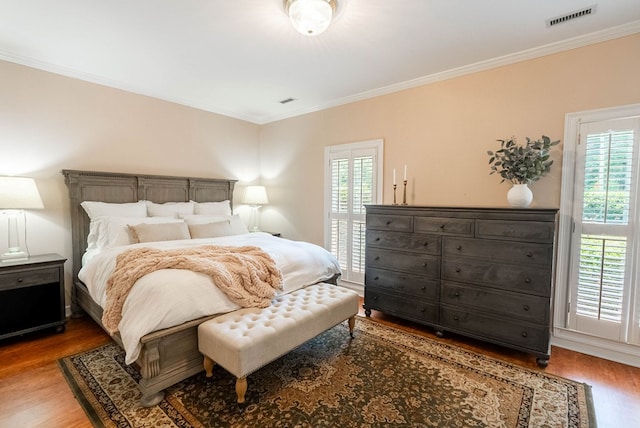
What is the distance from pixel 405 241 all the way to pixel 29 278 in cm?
347

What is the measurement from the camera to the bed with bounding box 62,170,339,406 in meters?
1.88

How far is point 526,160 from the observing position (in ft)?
8.30

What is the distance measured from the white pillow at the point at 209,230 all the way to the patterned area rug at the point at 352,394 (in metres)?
1.32

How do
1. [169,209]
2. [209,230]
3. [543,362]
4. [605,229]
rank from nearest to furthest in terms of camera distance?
[543,362] → [605,229] → [209,230] → [169,209]

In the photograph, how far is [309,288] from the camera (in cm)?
278

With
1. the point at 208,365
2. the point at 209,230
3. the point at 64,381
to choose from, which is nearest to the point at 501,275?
the point at 208,365

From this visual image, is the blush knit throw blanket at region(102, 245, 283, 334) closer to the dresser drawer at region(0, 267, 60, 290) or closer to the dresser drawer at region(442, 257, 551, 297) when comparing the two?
the dresser drawer at region(0, 267, 60, 290)

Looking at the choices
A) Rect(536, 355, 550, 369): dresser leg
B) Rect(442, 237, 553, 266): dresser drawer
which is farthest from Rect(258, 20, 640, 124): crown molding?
Rect(536, 355, 550, 369): dresser leg

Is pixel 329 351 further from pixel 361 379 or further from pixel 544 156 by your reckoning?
pixel 544 156

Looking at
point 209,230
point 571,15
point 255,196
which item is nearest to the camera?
point 571,15

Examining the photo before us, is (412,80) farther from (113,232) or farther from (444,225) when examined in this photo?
(113,232)

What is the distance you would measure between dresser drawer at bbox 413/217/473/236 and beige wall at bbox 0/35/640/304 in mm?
579

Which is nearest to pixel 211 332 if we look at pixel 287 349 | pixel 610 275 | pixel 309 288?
pixel 287 349

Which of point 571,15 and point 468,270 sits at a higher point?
point 571,15
